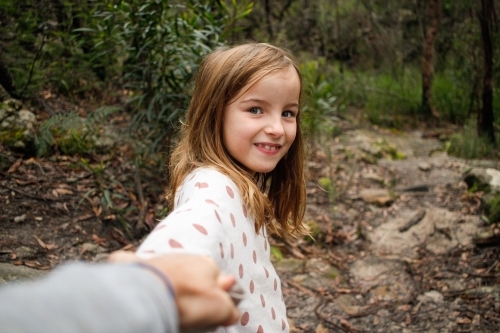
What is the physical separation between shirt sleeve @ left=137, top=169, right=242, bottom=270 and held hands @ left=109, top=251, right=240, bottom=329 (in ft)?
0.38

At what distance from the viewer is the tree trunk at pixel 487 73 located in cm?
488

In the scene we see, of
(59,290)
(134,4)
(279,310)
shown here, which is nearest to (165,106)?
(134,4)

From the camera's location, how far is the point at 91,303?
47cm

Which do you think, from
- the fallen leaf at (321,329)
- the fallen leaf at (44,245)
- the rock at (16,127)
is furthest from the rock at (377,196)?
the rock at (16,127)

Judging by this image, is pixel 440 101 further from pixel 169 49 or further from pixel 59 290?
pixel 59 290

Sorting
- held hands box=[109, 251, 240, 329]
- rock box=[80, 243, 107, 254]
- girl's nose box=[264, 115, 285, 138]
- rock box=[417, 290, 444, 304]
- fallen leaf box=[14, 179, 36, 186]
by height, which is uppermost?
girl's nose box=[264, 115, 285, 138]

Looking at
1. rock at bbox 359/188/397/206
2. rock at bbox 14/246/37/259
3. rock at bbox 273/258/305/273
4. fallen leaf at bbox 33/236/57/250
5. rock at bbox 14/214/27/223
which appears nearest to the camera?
rock at bbox 14/246/37/259

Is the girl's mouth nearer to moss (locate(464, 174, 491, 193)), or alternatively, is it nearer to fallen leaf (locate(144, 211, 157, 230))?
fallen leaf (locate(144, 211, 157, 230))

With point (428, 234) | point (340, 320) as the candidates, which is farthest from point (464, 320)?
point (428, 234)

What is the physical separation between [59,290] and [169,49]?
2.93 metres

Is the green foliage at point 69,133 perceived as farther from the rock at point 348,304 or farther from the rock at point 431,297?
the rock at point 431,297

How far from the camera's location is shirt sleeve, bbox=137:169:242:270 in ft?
2.55

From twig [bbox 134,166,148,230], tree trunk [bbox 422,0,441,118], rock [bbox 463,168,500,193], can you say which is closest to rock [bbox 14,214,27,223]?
twig [bbox 134,166,148,230]

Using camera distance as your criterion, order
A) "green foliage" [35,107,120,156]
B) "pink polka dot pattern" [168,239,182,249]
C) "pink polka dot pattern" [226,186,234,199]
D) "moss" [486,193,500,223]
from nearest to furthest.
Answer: "pink polka dot pattern" [168,239,182,249] → "pink polka dot pattern" [226,186,234,199] → "green foliage" [35,107,120,156] → "moss" [486,193,500,223]
